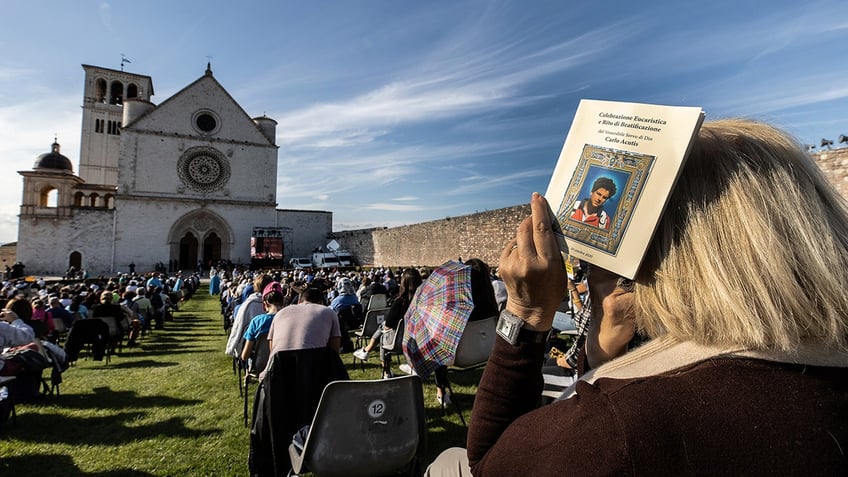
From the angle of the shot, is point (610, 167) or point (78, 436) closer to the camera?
point (610, 167)

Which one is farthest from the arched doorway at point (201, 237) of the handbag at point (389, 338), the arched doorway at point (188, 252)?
the handbag at point (389, 338)

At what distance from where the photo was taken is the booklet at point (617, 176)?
0.85 m

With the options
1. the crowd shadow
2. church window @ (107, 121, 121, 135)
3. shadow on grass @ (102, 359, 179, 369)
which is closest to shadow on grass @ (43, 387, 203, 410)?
the crowd shadow

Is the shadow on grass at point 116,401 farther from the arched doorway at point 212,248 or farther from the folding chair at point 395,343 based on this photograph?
the arched doorway at point 212,248

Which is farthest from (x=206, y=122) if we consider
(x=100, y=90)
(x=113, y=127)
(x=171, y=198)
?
(x=100, y=90)

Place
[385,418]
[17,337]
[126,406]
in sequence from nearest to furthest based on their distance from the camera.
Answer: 1. [385,418]
2. [17,337]
3. [126,406]

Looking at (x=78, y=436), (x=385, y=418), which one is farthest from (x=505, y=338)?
(x=78, y=436)

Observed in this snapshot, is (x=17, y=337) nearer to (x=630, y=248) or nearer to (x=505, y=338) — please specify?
(x=505, y=338)

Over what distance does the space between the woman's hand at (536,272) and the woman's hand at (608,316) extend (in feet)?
0.31

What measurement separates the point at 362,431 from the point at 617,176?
207 centimetres

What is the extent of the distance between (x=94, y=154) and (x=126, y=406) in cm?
4748

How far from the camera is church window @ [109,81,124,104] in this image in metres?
40.7

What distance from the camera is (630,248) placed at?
0.86 meters

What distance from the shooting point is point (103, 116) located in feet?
132
